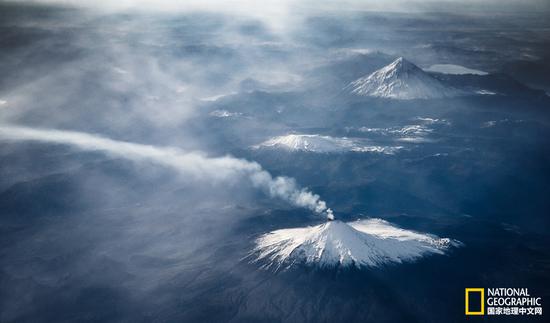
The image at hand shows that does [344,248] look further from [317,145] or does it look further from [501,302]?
[317,145]

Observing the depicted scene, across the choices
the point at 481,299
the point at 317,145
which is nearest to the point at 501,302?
the point at 481,299

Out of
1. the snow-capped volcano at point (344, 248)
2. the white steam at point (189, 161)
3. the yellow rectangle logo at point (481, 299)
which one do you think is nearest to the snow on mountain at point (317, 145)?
the white steam at point (189, 161)

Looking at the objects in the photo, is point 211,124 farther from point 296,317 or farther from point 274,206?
point 296,317

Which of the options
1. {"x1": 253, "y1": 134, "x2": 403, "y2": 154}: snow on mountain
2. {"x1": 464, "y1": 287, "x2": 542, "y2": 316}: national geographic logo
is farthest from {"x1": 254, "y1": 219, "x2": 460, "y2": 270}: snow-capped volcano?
{"x1": 253, "y1": 134, "x2": 403, "y2": 154}: snow on mountain

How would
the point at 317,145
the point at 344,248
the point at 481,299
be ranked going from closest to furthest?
the point at 481,299 → the point at 344,248 → the point at 317,145

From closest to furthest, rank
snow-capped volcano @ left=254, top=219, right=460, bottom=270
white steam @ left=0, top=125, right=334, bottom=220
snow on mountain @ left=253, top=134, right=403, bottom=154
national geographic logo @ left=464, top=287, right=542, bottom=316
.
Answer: national geographic logo @ left=464, top=287, right=542, bottom=316 < snow-capped volcano @ left=254, top=219, right=460, bottom=270 < white steam @ left=0, top=125, right=334, bottom=220 < snow on mountain @ left=253, top=134, right=403, bottom=154

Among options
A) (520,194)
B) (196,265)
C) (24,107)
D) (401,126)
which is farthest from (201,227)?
(24,107)

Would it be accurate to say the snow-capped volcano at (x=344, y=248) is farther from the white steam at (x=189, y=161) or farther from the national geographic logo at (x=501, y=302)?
the white steam at (x=189, y=161)

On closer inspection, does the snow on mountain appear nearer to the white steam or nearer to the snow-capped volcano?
the white steam
